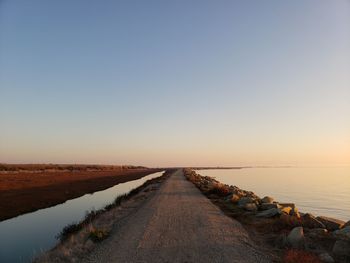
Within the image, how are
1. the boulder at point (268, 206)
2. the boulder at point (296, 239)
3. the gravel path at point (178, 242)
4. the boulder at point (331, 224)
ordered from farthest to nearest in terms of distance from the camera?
1. the boulder at point (268, 206)
2. the boulder at point (331, 224)
3. the boulder at point (296, 239)
4. the gravel path at point (178, 242)

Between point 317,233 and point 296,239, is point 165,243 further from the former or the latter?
point 317,233

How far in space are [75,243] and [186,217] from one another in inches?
241

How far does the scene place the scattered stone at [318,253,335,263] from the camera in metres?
9.45

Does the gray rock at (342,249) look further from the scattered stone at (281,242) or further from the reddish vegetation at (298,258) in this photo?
the scattered stone at (281,242)

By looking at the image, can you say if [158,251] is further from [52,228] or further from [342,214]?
[342,214]

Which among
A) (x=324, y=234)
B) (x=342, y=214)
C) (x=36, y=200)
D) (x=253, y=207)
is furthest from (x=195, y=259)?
(x=36, y=200)

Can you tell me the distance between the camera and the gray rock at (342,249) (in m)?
9.97

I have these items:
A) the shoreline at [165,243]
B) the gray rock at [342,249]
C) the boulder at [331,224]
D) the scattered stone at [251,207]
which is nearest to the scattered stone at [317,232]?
the boulder at [331,224]

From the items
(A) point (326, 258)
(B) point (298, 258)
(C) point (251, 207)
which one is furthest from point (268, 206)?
(B) point (298, 258)

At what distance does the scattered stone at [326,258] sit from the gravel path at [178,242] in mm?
1526

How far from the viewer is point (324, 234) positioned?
1236 cm

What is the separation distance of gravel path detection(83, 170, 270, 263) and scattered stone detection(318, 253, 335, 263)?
153 cm

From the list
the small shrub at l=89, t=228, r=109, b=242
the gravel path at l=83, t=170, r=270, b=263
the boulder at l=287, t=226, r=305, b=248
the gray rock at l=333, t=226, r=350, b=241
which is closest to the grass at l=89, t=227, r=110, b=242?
the small shrub at l=89, t=228, r=109, b=242

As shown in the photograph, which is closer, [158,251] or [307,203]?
[158,251]
